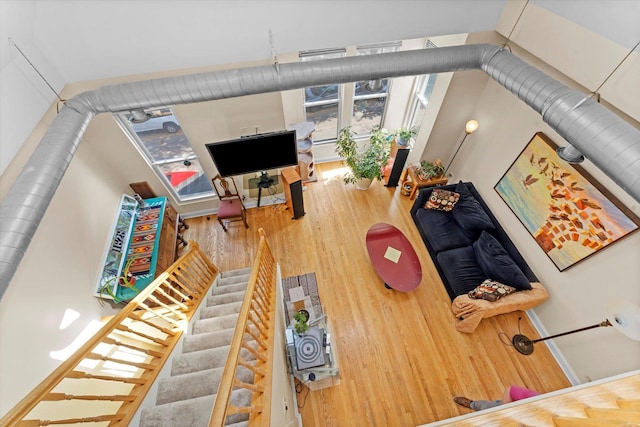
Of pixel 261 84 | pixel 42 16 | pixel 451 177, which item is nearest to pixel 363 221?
pixel 451 177

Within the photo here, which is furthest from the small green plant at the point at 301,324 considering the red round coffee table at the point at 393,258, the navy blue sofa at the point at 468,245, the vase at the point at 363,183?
the vase at the point at 363,183

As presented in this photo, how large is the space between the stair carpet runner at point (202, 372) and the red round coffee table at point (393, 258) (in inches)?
79.3

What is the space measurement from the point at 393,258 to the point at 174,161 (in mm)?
3771

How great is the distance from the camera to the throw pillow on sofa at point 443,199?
437cm

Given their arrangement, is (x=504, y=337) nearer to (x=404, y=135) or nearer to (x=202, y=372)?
(x=404, y=135)

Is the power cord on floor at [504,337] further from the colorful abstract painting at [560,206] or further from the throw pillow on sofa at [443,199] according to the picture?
the throw pillow on sofa at [443,199]

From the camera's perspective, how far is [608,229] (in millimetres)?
2666

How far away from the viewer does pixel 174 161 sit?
13.9 feet

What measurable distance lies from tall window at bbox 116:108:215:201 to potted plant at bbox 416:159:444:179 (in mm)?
3818

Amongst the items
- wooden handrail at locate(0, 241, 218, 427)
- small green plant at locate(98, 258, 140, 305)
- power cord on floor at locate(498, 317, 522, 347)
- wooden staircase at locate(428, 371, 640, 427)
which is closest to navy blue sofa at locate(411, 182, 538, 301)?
power cord on floor at locate(498, 317, 522, 347)

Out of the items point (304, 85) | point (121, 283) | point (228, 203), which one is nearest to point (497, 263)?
point (304, 85)

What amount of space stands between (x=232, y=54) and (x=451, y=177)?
4.37 meters

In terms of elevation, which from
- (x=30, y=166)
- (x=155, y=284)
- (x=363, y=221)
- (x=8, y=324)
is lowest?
(x=8, y=324)

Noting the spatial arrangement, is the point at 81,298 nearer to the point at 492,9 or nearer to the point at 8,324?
the point at 8,324
